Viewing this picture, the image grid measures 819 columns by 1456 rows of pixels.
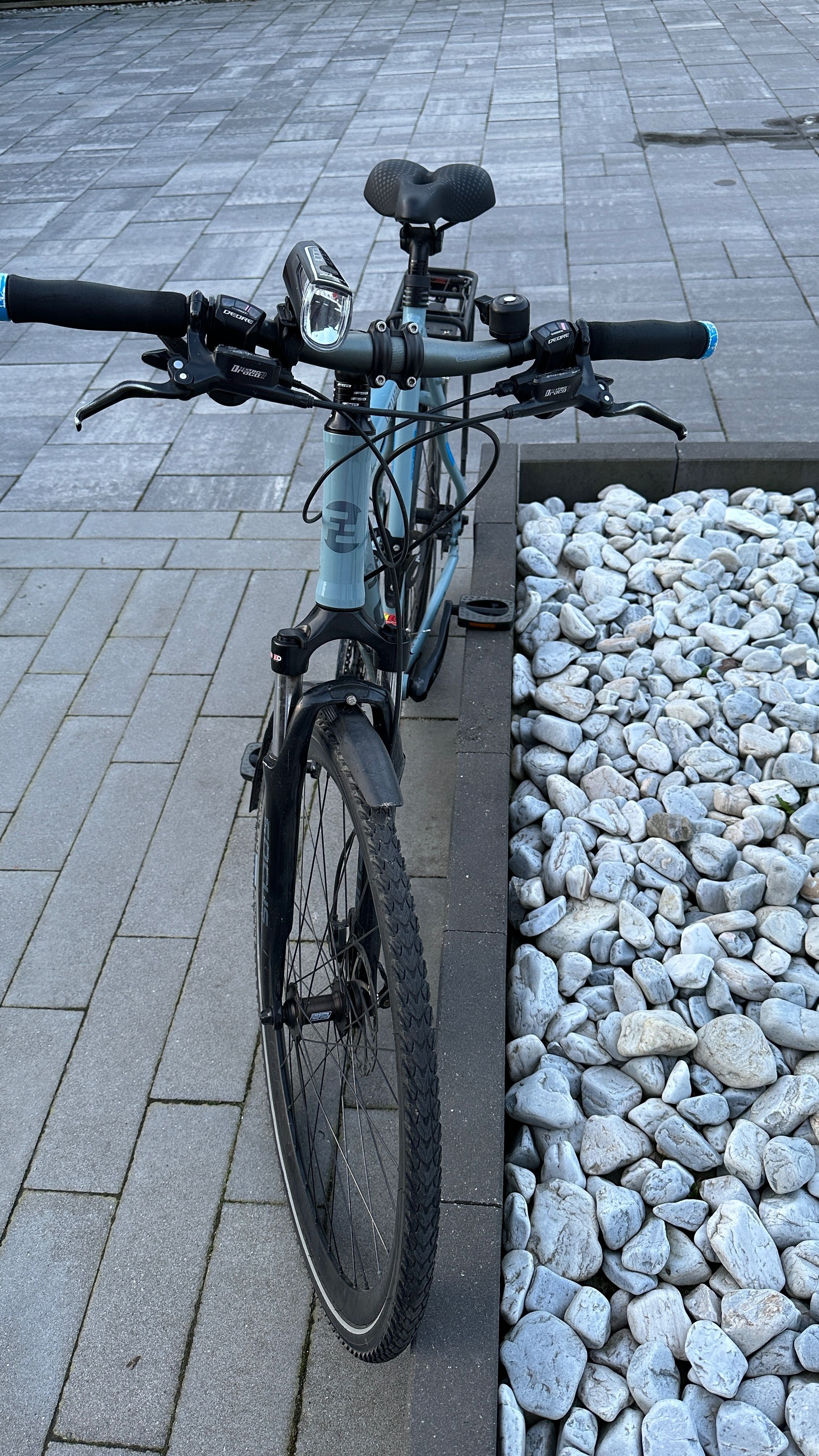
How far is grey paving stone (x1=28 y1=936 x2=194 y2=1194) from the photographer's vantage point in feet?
7.31

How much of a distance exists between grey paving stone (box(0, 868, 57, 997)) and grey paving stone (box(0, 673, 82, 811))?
11.3 inches

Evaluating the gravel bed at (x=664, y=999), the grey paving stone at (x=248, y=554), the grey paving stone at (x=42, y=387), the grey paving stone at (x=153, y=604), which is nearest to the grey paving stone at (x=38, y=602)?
the grey paving stone at (x=153, y=604)

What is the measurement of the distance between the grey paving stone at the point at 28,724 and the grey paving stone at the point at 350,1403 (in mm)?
1705

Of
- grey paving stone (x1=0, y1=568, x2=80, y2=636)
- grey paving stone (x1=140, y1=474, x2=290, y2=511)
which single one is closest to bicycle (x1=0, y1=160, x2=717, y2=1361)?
grey paving stone (x1=0, y1=568, x2=80, y2=636)

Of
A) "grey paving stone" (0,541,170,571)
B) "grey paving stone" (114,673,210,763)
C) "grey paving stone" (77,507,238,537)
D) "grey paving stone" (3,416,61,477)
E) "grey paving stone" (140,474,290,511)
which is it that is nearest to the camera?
"grey paving stone" (114,673,210,763)

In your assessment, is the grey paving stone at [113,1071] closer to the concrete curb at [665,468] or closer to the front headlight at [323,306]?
the front headlight at [323,306]

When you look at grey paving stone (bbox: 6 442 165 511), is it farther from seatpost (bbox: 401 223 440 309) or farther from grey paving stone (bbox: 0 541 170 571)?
seatpost (bbox: 401 223 440 309)

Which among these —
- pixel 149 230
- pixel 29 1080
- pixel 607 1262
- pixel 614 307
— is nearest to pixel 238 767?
pixel 29 1080

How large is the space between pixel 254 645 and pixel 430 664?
72 cm

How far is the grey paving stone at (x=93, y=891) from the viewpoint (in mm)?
2598

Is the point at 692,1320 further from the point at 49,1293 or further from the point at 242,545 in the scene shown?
the point at 242,545

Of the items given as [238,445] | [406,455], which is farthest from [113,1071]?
[238,445]

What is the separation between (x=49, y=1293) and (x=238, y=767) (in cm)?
144

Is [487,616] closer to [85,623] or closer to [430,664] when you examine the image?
[430,664]
